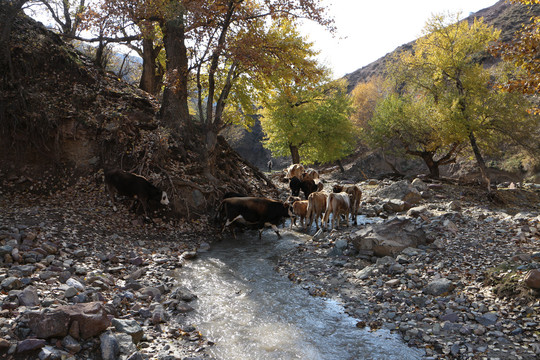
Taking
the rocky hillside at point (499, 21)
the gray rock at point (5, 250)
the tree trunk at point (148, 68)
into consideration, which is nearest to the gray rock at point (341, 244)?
the gray rock at point (5, 250)

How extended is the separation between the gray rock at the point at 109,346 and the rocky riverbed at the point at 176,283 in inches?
0.5

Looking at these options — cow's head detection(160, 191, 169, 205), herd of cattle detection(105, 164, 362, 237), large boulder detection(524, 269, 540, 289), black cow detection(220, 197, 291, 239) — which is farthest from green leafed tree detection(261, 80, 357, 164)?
large boulder detection(524, 269, 540, 289)

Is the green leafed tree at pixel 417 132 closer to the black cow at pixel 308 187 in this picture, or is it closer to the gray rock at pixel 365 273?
the black cow at pixel 308 187

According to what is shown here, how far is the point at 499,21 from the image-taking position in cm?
6100

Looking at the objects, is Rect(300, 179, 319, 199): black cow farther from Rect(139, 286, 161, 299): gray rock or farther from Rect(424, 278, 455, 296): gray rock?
Rect(139, 286, 161, 299): gray rock

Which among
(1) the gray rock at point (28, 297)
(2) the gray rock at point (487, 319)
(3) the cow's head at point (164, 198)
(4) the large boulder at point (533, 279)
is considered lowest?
(2) the gray rock at point (487, 319)

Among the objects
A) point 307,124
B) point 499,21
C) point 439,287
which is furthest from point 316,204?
point 499,21

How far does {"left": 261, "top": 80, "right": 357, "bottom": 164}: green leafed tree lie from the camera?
96.8 ft

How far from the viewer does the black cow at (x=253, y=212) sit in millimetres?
11148

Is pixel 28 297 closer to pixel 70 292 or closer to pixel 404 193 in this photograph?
pixel 70 292

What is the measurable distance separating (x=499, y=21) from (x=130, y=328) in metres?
80.3

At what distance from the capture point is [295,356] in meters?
4.39

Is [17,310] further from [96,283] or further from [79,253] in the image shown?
[79,253]

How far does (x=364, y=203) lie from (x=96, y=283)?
13425 millimetres
